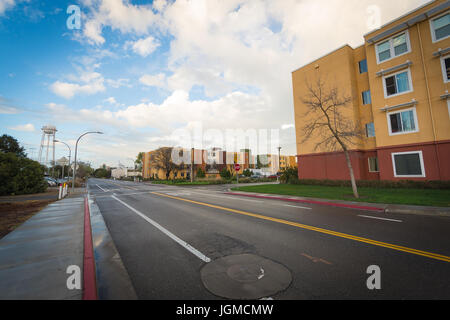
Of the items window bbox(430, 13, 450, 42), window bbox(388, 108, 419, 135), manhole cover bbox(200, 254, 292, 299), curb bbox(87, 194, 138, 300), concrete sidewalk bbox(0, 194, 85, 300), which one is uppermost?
window bbox(430, 13, 450, 42)

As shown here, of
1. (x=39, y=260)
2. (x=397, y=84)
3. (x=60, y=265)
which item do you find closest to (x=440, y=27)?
(x=397, y=84)

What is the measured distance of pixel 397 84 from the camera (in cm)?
1781

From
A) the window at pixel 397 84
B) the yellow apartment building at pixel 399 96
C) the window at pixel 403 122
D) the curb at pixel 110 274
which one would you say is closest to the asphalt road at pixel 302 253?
the curb at pixel 110 274

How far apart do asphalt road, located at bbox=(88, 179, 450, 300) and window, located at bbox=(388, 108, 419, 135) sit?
44.6ft

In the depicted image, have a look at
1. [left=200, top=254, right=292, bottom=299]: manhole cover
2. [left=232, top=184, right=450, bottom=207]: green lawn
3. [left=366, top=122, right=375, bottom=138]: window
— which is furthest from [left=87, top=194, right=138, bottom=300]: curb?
[left=366, top=122, right=375, bottom=138]: window

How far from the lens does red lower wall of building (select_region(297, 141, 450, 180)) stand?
597 inches

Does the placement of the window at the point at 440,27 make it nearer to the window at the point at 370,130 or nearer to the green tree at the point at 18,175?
the window at the point at 370,130

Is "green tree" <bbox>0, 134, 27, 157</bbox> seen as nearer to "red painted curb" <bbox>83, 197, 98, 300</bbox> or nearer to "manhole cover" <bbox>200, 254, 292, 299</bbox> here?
"red painted curb" <bbox>83, 197, 98, 300</bbox>

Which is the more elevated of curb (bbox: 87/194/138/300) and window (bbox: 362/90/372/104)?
window (bbox: 362/90/372/104)

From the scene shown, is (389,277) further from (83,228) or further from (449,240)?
(83,228)

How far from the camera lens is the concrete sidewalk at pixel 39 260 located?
3.10m

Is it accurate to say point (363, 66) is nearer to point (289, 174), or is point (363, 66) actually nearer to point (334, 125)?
point (334, 125)

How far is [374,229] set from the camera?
20.3 feet

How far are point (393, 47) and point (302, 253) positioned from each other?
23.5 meters
